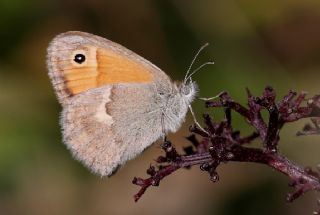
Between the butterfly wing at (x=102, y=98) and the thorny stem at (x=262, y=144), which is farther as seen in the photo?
the butterfly wing at (x=102, y=98)

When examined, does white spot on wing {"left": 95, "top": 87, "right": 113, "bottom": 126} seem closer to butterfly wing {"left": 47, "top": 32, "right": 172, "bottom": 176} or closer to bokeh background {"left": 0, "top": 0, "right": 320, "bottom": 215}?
butterfly wing {"left": 47, "top": 32, "right": 172, "bottom": 176}

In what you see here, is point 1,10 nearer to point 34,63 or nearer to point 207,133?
point 34,63

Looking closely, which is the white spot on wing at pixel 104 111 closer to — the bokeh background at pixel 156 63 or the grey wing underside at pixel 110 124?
the grey wing underside at pixel 110 124

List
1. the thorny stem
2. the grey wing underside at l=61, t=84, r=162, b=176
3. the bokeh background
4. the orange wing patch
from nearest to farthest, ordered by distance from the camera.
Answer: the thorny stem, the grey wing underside at l=61, t=84, r=162, b=176, the orange wing patch, the bokeh background

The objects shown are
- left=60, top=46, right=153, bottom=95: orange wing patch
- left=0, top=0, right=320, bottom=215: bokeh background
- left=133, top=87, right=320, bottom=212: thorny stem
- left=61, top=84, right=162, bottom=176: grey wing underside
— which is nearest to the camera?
left=133, top=87, right=320, bottom=212: thorny stem

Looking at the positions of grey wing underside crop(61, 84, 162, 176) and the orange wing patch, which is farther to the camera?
the orange wing patch

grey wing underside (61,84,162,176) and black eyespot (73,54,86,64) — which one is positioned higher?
black eyespot (73,54,86,64)

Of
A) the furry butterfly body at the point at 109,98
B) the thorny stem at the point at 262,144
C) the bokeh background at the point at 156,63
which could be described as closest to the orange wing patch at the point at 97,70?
the furry butterfly body at the point at 109,98

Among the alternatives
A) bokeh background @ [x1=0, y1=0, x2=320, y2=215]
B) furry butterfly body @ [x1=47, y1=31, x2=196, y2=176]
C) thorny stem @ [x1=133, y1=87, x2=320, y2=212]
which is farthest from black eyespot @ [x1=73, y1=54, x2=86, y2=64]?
bokeh background @ [x1=0, y1=0, x2=320, y2=215]
